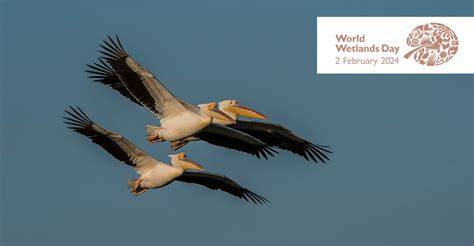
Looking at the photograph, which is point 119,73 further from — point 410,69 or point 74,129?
point 410,69

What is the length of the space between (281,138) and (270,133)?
1.03 ft

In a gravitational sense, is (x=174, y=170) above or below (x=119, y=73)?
below

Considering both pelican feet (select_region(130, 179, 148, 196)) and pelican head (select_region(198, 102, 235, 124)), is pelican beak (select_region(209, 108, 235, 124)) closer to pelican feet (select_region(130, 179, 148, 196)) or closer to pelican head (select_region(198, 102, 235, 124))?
pelican head (select_region(198, 102, 235, 124))

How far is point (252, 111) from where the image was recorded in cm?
2544

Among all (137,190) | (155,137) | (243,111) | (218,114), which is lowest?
(137,190)

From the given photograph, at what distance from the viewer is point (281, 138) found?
26.4 meters

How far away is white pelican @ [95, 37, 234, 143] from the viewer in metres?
23.2

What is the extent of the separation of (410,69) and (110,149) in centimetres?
582

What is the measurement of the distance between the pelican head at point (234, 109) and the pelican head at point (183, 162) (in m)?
1.22

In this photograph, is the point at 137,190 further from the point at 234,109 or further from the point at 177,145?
the point at 234,109

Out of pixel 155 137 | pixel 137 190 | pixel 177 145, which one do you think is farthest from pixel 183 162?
pixel 155 137

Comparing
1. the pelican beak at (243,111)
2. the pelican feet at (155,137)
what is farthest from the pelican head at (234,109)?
the pelican feet at (155,137)

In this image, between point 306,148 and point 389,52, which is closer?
point 389,52

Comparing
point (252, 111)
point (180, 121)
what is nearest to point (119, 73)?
point (180, 121)
